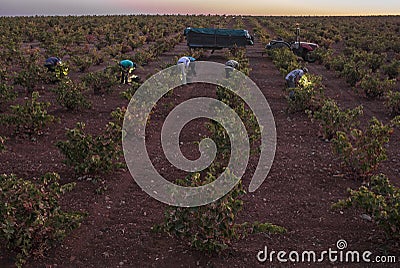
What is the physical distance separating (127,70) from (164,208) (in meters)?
7.58

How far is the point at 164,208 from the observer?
5.33 metres

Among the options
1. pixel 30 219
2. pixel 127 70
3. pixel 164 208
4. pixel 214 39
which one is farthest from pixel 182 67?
pixel 214 39

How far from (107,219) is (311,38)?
25.4m

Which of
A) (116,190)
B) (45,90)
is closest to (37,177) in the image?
(116,190)

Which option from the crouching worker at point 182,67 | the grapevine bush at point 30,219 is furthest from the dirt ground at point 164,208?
the crouching worker at point 182,67

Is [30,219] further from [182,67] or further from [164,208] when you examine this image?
[182,67]

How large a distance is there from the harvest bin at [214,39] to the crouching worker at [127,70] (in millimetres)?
8113

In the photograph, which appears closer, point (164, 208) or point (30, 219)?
point (30, 219)

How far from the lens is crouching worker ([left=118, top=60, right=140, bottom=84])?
1195 cm

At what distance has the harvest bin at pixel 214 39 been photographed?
66.3 ft

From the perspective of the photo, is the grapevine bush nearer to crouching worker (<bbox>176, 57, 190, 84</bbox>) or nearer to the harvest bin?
crouching worker (<bbox>176, 57, 190, 84</bbox>)

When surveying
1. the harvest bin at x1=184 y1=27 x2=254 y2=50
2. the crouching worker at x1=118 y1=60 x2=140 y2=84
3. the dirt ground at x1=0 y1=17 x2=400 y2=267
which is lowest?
the dirt ground at x1=0 y1=17 x2=400 y2=267

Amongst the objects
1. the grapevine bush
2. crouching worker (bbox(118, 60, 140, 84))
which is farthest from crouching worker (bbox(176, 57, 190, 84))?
the grapevine bush

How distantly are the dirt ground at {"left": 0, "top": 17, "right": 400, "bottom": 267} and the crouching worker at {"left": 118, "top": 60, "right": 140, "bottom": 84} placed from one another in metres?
3.58
